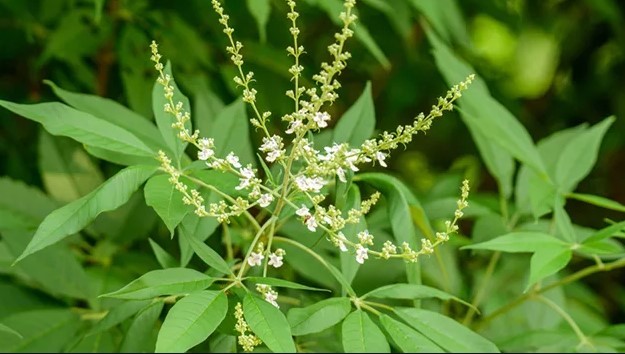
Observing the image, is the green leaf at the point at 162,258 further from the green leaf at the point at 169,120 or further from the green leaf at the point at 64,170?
the green leaf at the point at 64,170

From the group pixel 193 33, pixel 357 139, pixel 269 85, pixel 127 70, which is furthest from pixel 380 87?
pixel 357 139

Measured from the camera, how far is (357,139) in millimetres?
1177

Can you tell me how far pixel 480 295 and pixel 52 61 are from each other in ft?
3.06

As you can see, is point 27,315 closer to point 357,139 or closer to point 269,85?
point 357,139

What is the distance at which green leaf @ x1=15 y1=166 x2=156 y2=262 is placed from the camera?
85 centimetres

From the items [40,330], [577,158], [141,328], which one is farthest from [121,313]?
[577,158]

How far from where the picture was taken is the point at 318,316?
86cm

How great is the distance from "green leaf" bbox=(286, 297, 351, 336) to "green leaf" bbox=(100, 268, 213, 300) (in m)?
0.09

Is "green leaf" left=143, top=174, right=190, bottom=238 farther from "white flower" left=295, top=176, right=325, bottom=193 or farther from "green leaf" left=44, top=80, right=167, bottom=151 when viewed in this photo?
"green leaf" left=44, top=80, right=167, bottom=151

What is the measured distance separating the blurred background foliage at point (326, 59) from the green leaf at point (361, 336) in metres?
0.55

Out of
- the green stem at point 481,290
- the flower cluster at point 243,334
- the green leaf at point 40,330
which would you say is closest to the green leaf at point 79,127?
the flower cluster at point 243,334

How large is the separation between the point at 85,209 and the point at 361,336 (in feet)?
1.01

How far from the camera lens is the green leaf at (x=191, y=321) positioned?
74cm

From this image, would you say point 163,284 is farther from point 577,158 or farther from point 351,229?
point 577,158
